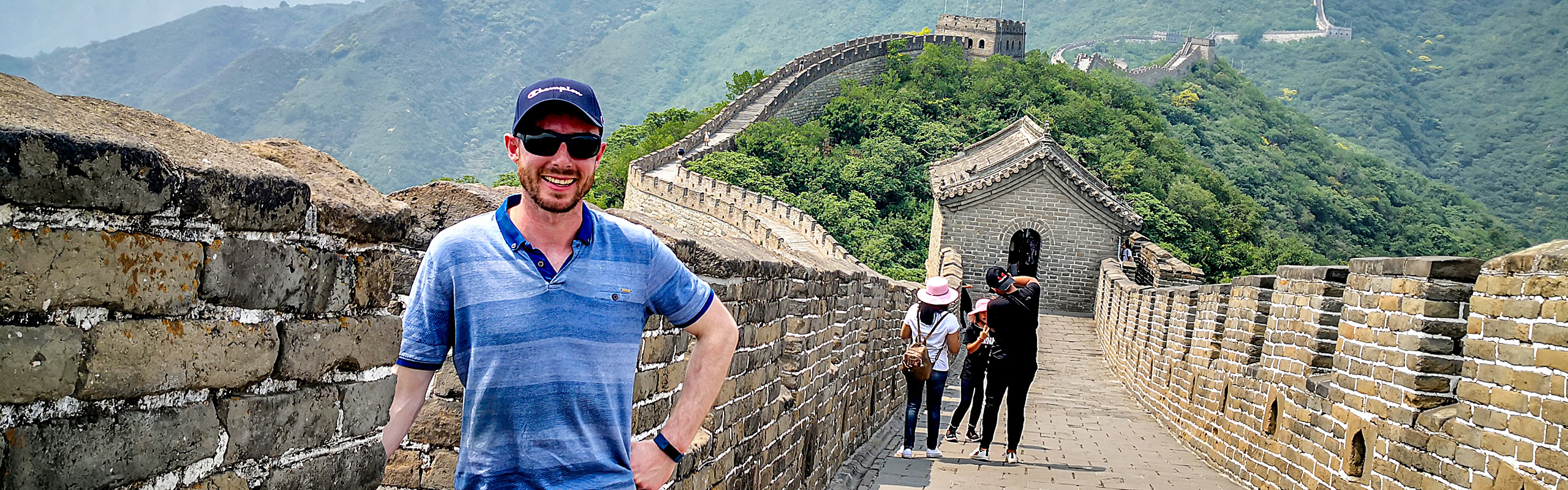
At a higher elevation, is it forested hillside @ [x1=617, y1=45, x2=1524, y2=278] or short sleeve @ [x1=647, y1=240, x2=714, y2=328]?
forested hillside @ [x1=617, y1=45, x2=1524, y2=278]

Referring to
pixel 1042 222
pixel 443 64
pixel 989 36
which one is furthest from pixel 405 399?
pixel 443 64

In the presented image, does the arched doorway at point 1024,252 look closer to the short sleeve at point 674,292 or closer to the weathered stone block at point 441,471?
the weathered stone block at point 441,471

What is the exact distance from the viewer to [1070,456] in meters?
10.3

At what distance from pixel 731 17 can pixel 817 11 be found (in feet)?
58.1

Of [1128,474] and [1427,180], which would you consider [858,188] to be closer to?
[1128,474]

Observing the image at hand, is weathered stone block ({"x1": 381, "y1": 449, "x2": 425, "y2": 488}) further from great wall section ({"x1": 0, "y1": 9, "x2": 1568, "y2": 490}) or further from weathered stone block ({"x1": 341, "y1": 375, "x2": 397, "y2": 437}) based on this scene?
weathered stone block ({"x1": 341, "y1": 375, "x2": 397, "y2": 437})

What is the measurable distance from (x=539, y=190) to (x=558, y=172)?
0.05 metres

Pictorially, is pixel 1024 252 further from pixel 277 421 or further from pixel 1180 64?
pixel 1180 64

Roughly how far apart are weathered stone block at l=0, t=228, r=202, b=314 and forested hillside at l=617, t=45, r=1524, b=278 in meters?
31.1

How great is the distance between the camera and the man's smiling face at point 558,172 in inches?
104

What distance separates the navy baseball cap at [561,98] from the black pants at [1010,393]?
692cm

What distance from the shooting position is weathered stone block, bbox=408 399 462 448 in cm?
323

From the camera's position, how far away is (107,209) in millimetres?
1730

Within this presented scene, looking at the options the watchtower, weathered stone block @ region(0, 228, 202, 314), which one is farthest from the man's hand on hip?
the watchtower
